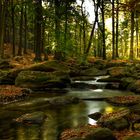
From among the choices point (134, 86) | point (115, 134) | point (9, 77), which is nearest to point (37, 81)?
point (9, 77)

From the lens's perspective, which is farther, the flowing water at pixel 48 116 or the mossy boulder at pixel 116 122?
the mossy boulder at pixel 116 122

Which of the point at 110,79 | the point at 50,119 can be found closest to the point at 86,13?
the point at 110,79

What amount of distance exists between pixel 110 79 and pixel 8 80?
8535 mm

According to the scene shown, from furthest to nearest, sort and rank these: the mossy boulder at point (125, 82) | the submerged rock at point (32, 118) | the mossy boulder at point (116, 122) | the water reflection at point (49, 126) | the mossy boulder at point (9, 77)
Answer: the mossy boulder at point (9, 77) → the mossy boulder at point (125, 82) → the submerged rock at point (32, 118) → the mossy boulder at point (116, 122) → the water reflection at point (49, 126)

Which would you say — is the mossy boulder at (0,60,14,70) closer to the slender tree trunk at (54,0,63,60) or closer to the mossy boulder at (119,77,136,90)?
the slender tree trunk at (54,0,63,60)

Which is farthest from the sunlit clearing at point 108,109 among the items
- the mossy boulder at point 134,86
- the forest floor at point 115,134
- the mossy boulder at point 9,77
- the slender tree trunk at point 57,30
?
the slender tree trunk at point 57,30

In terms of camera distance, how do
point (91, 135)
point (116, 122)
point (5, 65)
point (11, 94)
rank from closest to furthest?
point (91, 135) < point (116, 122) < point (11, 94) < point (5, 65)

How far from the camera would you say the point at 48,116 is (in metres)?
16.5

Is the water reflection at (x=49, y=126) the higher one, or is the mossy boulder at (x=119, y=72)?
the mossy boulder at (x=119, y=72)

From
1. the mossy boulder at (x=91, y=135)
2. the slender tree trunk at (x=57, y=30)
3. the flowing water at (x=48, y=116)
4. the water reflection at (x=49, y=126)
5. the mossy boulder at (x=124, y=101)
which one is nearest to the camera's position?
Result: the mossy boulder at (x=91, y=135)

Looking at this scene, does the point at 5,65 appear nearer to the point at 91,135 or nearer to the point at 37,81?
the point at 37,81

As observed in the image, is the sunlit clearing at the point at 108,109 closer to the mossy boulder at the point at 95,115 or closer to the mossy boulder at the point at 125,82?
the mossy boulder at the point at 95,115

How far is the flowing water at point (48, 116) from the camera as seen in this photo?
13.1 meters

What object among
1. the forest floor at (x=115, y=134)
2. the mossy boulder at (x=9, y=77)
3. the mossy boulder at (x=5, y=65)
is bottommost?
the forest floor at (x=115, y=134)
